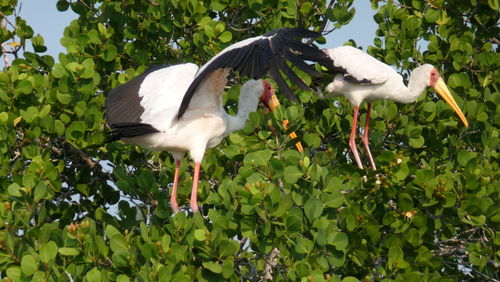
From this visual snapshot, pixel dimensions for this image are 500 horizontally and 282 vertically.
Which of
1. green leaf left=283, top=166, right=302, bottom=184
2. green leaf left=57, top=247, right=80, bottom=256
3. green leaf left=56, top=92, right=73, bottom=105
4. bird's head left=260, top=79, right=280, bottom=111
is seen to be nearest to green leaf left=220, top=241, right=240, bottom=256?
green leaf left=283, top=166, right=302, bottom=184

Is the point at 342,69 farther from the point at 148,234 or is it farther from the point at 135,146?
the point at 148,234

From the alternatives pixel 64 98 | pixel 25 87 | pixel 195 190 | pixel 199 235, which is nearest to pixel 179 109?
pixel 195 190

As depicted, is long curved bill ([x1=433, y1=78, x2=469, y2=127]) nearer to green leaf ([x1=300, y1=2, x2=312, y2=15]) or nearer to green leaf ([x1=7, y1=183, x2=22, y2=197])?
green leaf ([x1=300, y1=2, x2=312, y2=15])

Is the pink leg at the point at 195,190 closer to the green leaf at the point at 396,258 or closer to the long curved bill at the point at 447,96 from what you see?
the green leaf at the point at 396,258

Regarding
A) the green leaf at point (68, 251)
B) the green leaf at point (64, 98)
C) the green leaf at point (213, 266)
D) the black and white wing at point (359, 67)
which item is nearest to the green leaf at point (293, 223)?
the green leaf at point (213, 266)

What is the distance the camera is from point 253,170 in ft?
16.1

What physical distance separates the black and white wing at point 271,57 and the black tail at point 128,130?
21.2 inches

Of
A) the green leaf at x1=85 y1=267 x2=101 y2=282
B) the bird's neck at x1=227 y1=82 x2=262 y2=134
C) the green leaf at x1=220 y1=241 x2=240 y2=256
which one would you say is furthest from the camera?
the bird's neck at x1=227 y1=82 x2=262 y2=134

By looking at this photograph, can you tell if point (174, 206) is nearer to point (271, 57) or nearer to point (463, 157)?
point (271, 57)

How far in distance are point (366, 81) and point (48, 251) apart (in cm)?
312

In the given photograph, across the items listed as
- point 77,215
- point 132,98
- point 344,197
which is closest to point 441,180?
point 344,197

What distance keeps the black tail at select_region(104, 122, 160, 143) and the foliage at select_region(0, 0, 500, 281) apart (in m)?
0.23

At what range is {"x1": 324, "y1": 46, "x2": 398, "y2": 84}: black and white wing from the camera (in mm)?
6863

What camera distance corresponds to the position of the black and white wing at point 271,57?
15.7 ft
